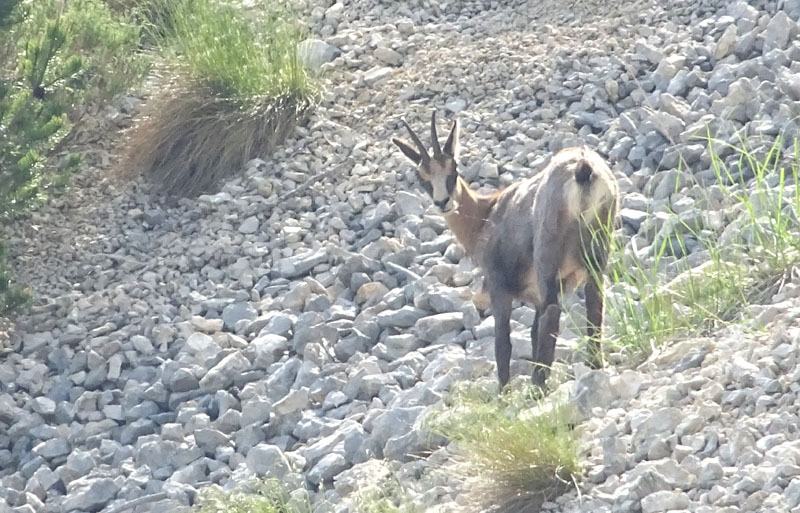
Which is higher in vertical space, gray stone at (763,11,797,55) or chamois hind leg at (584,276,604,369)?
gray stone at (763,11,797,55)

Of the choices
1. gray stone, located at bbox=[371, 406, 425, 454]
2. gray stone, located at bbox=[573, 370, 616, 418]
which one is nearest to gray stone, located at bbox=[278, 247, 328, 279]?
gray stone, located at bbox=[371, 406, 425, 454]

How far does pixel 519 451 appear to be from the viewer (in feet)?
16.8

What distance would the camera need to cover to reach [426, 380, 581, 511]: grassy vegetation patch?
505 centimetres

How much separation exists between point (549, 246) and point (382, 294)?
1704 millimetres

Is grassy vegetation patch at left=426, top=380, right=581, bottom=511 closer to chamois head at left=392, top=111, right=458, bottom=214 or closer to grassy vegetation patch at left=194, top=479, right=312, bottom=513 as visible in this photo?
grassy vegetation patch at left=194, top=479, right=312, bottom=513

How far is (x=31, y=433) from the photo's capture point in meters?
7.45

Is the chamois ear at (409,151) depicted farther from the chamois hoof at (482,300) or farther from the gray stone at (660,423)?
the gray stone at (660,423)

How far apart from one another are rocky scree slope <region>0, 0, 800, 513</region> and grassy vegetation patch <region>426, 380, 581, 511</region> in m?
0.14

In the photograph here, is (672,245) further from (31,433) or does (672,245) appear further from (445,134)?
(31,433)

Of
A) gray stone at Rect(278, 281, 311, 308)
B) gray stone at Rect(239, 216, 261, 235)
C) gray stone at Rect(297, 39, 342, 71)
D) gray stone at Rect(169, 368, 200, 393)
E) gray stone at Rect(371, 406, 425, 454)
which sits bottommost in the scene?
gray stone at Rect(169, 368, 200, 393)

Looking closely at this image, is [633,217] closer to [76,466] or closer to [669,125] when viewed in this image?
[669,125]

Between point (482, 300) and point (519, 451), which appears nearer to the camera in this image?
point (519, 451)

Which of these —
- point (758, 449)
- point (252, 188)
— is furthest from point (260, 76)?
point (758, 449)

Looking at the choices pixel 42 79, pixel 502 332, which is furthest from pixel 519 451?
pixel 42 79
